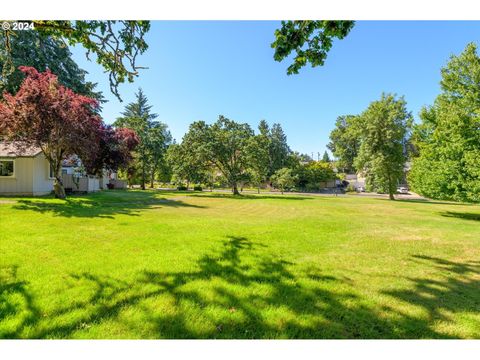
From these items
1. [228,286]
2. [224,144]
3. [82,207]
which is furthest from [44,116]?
[224,144]

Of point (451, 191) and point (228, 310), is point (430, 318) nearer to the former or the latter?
point (228, 310)

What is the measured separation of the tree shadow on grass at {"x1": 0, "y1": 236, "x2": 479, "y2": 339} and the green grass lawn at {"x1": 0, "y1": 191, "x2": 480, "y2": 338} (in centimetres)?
2

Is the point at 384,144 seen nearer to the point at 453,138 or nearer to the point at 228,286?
the point at 453,138

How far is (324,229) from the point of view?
31.2 feet

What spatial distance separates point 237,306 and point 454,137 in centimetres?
1841

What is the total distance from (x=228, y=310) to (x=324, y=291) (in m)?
1.73

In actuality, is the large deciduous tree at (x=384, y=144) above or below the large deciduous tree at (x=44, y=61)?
below

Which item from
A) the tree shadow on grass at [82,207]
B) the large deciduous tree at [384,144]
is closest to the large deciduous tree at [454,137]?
the large deciduous tree at [384,144]

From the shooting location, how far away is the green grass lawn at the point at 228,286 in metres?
2.96

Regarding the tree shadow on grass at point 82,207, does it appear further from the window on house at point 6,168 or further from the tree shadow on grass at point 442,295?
the tree shadow on grass at point 442,295

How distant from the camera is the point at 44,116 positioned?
13398 mm

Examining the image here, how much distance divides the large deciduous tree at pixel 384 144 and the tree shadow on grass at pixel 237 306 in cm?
3030
